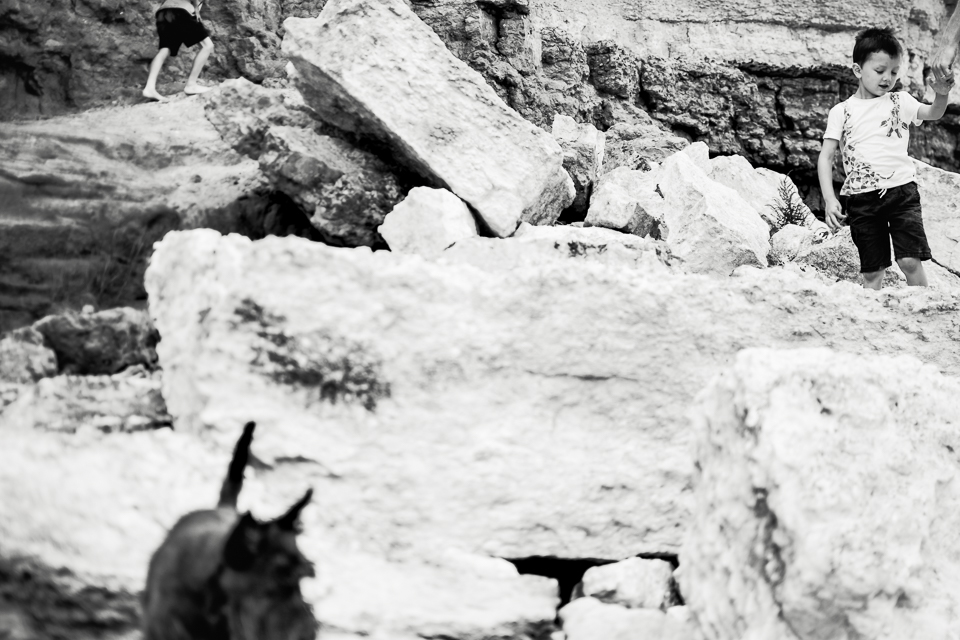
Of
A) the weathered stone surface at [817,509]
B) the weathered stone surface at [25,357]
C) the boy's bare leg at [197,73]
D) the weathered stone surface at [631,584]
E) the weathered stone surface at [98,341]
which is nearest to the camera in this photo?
the weathered stone surface at [817,509]

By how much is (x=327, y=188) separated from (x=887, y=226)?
7.86 ft

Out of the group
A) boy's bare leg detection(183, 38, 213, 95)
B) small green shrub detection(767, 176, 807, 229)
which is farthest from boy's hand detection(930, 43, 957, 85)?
boy's bare leg detection(183, 38, 213, 95)

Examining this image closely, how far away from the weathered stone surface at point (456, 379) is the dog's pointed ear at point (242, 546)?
801 mm

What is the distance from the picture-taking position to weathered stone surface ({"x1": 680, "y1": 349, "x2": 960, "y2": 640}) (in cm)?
162

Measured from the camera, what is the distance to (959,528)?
1978mm

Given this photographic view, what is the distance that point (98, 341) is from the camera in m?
2.45

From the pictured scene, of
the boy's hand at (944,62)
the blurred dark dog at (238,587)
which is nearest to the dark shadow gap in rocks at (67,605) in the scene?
the blurred dark dog at (238,587)

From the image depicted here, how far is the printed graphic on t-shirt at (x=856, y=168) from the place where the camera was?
12.1 feet

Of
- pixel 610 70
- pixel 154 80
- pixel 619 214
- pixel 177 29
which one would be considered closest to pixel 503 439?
pixel 619 214

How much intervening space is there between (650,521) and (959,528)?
0.71m

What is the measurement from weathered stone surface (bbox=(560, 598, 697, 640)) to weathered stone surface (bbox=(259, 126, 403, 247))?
201 cm

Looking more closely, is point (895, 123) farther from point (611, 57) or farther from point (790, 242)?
point (611, 57)

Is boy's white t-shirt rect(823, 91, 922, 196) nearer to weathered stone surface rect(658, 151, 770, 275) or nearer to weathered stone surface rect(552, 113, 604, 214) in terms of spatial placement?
weathered stone surface rect(658, 151, 770, 275)

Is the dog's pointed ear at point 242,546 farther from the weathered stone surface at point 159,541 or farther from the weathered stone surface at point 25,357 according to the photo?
the weathered stone surface at point 25,357
